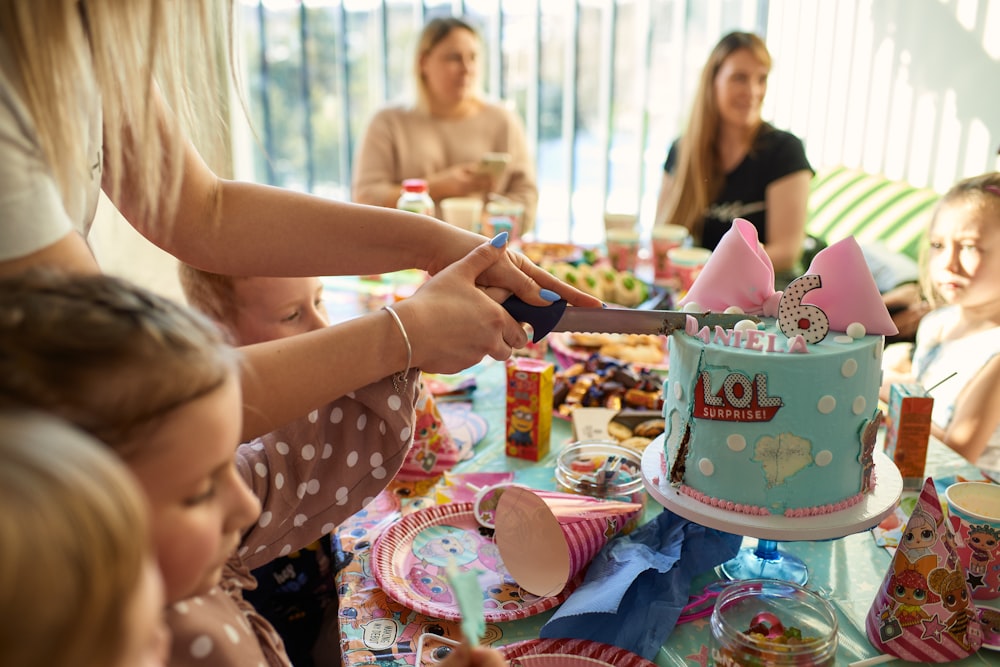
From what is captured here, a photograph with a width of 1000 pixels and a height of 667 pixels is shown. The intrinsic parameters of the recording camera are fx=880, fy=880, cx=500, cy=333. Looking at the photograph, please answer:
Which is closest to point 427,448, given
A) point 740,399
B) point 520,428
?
point 520,428

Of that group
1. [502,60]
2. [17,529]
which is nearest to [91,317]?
[17,529]

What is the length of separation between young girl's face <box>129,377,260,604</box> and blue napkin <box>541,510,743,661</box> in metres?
0.55

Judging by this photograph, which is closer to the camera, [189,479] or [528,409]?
[189,479]

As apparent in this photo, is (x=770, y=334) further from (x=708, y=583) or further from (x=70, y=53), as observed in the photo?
(x=70, y=53)

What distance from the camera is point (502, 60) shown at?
504 cm

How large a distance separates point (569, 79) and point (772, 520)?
427cm

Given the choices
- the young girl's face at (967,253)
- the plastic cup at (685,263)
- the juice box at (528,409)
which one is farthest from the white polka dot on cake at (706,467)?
Answer: the plastic cup at (685,263)

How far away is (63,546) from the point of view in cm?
42

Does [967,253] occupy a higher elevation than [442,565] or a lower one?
higher

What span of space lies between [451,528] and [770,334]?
554 millimetres

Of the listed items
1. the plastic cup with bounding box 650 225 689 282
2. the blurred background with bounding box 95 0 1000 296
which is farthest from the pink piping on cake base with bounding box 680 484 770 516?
the blurred background with bounding box 95 0 1000 296

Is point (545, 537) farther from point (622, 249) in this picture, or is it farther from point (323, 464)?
point (622, 249)

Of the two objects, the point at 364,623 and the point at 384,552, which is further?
the point at 384,552

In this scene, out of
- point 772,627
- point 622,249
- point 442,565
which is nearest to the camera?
point 772,627
